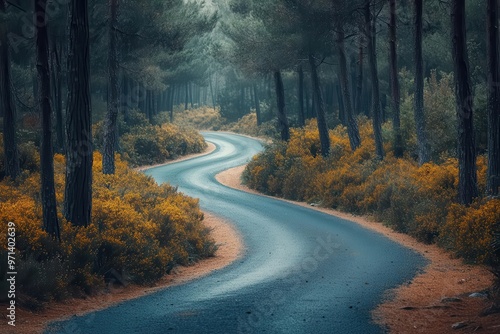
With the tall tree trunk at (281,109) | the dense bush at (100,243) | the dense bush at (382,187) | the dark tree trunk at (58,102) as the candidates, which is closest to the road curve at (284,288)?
the dense bush at (100,243)

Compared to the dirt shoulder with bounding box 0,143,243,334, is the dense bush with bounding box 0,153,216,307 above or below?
above

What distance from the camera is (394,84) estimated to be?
28.8 metres

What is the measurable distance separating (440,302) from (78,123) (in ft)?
28.5

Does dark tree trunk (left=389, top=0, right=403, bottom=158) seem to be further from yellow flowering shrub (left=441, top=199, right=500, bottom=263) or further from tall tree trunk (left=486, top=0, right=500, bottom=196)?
yellow flowering shrub (left=441, top=199, right=500, bottom=263)

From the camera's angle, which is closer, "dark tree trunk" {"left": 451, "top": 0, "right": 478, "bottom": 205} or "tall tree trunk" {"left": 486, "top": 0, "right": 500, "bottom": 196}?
"tall tree trunk" {"left": 486, "top": 0, "right": 500, "bottom": 196}

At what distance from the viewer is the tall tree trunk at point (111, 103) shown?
26109mm

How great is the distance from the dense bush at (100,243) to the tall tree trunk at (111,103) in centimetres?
584

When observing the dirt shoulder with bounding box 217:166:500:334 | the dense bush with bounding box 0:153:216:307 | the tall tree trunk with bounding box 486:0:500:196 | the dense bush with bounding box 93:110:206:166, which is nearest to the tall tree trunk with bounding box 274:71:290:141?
the dense bush with bounding box 93:110:206:166

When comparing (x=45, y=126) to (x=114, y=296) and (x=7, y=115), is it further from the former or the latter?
(x=7, y=115)

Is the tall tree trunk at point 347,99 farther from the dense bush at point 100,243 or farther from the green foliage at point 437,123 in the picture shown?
the dense bush at point 100,243

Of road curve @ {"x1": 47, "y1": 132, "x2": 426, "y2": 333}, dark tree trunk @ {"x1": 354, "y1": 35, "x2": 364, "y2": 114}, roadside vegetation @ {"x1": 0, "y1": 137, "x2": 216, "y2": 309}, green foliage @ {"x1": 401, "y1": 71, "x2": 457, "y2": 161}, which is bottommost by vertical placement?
road curve @ {"x1": 47, "y1": 132, "x2": 426, "y2": 333}

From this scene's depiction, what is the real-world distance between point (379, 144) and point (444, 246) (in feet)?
41.0

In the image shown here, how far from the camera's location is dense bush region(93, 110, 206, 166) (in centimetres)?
4389

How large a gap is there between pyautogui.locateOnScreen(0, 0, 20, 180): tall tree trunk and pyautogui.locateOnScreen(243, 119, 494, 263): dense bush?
1363 centimetres
